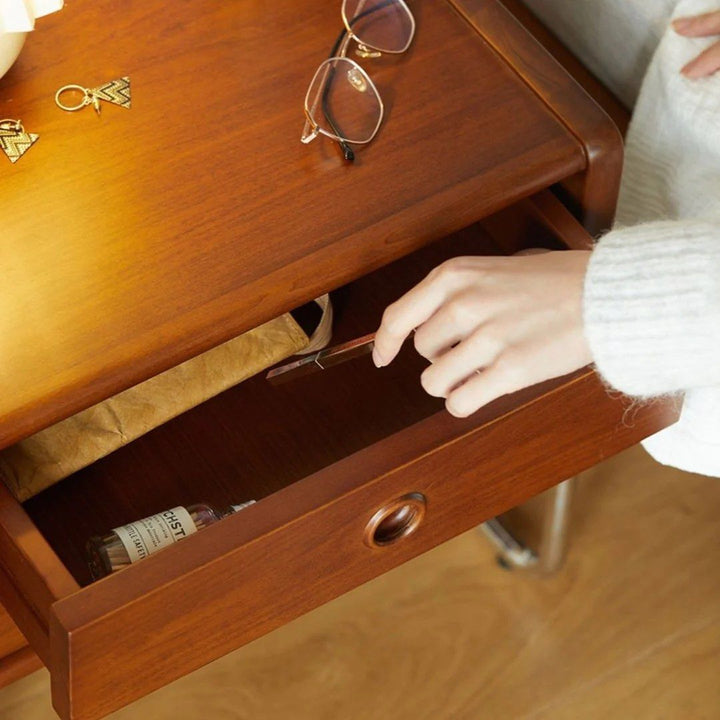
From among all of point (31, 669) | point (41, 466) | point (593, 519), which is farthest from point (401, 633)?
point (41, 466)

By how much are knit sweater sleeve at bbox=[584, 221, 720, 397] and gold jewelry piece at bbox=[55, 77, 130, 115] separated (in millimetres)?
281

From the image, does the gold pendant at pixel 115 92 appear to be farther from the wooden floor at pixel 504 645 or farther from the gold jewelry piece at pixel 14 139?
the wooden floor at pixel 504 645

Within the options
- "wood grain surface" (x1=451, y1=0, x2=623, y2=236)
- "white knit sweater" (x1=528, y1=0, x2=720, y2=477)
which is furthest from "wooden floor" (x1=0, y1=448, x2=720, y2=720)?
"wood grain surface" (x1=451, y1=0, x2=623, y2=236)

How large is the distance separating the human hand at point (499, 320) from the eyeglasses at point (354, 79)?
97mm

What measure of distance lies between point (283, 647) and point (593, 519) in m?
0.30

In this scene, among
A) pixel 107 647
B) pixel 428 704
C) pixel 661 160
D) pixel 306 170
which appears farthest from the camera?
pixel 428 704

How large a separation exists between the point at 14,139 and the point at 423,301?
246mm

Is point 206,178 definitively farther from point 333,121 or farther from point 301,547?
point 301,547

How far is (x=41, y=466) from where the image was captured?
0.69 m

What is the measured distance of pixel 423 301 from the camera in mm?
639

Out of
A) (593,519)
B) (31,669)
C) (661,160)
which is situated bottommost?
(593,519)

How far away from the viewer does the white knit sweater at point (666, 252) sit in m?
0.62

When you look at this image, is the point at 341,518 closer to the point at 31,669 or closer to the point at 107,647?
the point at 107,647

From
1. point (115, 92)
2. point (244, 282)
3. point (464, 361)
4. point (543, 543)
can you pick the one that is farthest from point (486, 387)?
point (543, 543)
